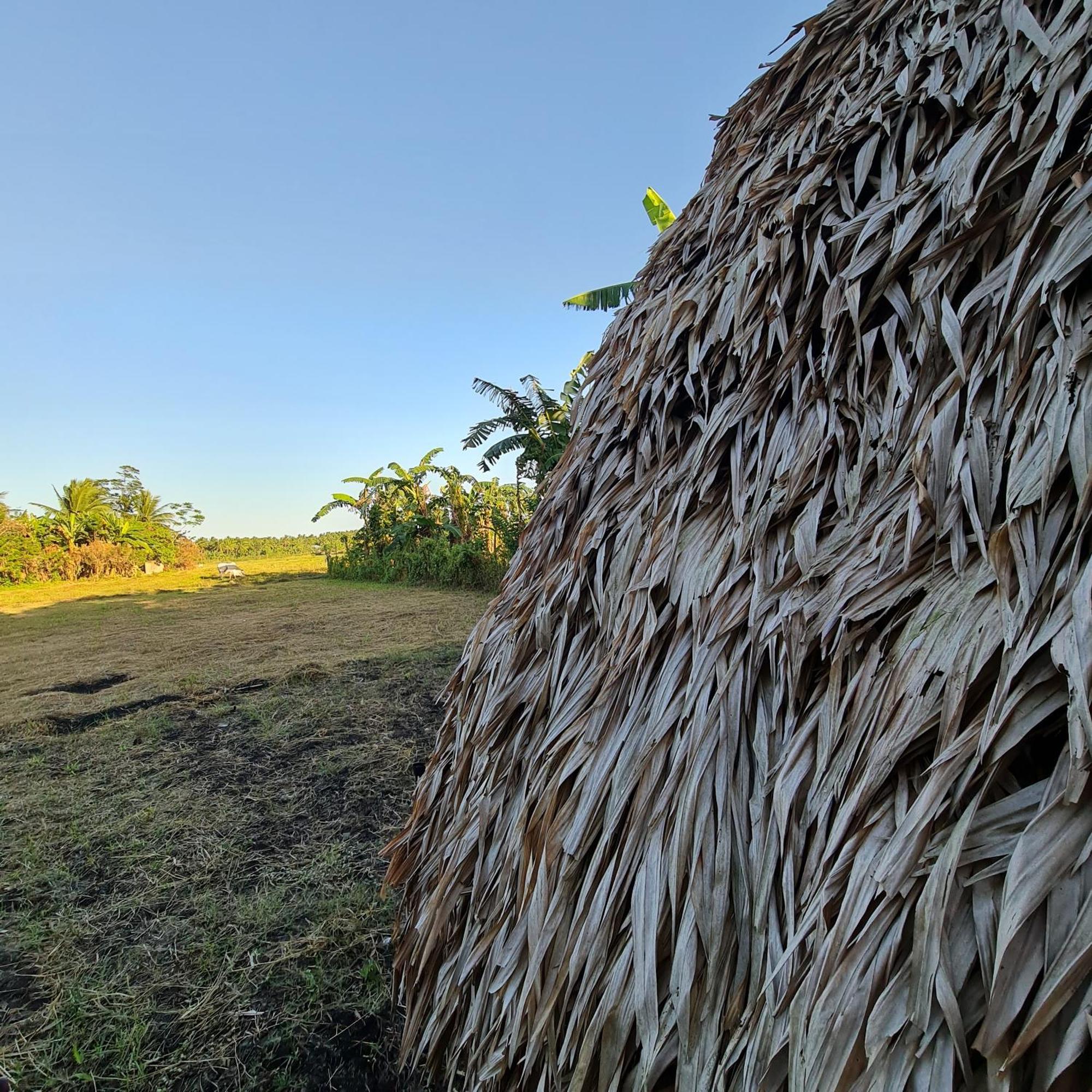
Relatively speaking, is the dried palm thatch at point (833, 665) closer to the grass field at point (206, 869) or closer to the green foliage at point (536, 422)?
the grass field at point (206, 869)

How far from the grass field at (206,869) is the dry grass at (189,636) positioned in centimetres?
7

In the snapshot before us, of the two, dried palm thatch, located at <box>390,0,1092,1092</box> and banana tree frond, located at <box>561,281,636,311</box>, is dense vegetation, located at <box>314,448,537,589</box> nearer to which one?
banana tree frond, located at <box>561,281,636,311</box>

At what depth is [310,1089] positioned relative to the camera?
4.42ft

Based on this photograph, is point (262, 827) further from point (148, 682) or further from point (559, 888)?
point (148, 682)

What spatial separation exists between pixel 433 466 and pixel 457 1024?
1261 centimetres

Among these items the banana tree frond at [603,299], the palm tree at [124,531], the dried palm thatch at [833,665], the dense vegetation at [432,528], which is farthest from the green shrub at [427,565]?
the dried palm thatch at [833,665]

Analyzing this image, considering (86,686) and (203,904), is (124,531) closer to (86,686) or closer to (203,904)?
(86,686)

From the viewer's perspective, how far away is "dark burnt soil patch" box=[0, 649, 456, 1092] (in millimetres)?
1448

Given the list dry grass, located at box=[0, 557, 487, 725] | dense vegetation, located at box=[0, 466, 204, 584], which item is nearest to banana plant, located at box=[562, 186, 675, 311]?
dry grass, located at box=[0, 557, 487, 725]

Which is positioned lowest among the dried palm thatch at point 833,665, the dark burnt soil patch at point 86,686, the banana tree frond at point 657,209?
the dark burnt soil patch at point 86,686

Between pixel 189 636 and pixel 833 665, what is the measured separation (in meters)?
8.27

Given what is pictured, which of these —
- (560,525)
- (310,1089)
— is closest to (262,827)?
(310,1089)

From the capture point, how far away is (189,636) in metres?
7.31

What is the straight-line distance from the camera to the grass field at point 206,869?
147cm
